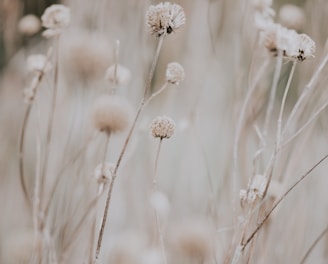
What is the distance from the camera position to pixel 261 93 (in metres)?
1.00

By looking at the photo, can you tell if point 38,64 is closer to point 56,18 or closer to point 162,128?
point 56,18

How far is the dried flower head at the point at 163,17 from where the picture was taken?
62 cm

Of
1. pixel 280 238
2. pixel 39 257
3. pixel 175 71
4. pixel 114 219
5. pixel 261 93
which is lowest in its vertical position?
pixel 114 219

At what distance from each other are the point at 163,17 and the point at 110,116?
16 cm

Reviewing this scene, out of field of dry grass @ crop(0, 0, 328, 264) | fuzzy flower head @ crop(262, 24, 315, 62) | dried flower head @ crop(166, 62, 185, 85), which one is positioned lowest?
field of dry grass @ crop(0, 0, 328, 264)

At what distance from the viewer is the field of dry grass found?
716mm

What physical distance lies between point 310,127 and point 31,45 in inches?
34.5

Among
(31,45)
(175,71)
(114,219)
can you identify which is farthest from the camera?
(31,45)

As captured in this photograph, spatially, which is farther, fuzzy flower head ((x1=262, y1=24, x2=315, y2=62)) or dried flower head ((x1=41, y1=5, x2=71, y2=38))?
dried flower head ((x1=41, y1=5, x2=71, y2=38))

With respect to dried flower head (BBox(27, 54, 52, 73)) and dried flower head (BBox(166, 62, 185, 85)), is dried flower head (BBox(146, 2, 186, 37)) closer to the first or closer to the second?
dried flower head (BBox(166, 62, 185, 85))

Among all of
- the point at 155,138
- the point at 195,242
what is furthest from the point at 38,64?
the point at 195,242

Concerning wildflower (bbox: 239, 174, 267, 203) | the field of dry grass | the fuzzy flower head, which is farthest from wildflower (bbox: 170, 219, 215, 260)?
the fuzzy flower head

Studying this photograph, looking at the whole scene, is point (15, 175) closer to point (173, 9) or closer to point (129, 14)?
point (129, 14)

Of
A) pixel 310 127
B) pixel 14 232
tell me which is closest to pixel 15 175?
pixel 14 232
